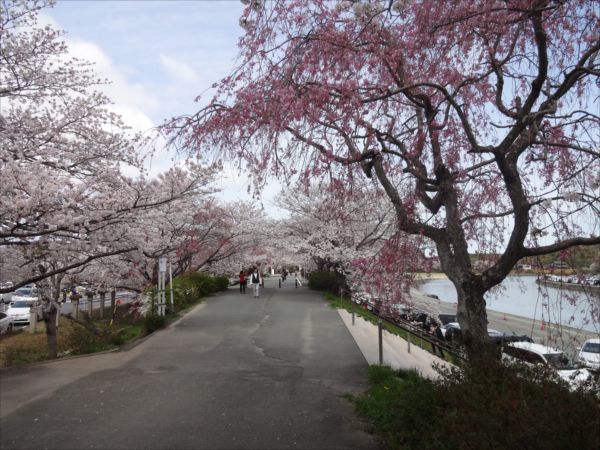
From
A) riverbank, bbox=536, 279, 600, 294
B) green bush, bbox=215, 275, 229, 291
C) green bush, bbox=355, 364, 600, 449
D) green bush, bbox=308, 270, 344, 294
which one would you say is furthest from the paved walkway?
green bush, bbox=215, 275, 229, 291

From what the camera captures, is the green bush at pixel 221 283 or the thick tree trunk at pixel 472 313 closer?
the thick tree trunk at pixel 472 313

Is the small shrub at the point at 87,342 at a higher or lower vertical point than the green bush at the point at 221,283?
lower

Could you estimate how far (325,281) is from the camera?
108 feet

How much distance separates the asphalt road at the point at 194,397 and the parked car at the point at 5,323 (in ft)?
37.8

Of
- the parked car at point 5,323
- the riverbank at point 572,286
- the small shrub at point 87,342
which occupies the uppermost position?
the riverbank at point 572,286

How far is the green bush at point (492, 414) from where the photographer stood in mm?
3232

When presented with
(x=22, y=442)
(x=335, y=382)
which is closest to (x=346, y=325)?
(x=335, y=382)

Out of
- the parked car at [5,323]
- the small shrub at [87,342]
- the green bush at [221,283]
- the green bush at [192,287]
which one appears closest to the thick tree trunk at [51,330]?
the small shrub at [87,342]

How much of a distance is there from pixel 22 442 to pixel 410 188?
5841mm

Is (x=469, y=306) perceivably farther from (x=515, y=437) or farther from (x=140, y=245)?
(x=140, y=245)

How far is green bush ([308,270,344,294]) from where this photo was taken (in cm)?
3113

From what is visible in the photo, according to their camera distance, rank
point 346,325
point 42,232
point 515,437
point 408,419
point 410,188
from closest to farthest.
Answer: point 515,437 → point 408,419 → point 410,188 → point 42,232 → point 346,325

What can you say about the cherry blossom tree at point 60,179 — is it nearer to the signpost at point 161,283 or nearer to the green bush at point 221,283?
the signpost at point 161,283

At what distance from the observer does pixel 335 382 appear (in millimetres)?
8094
